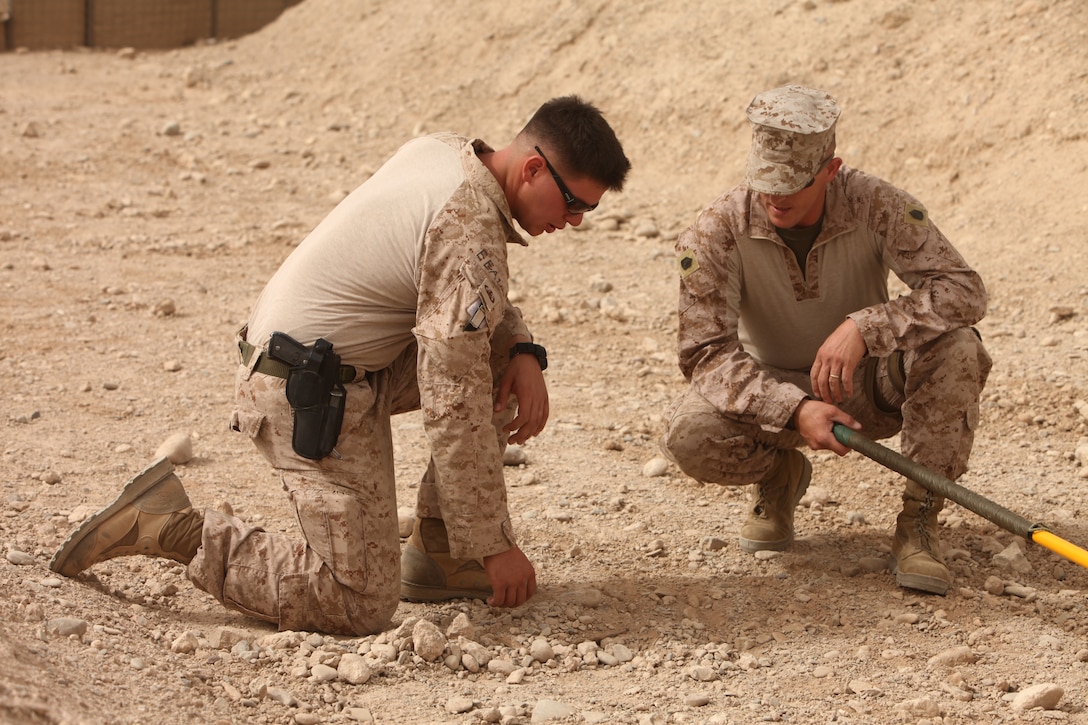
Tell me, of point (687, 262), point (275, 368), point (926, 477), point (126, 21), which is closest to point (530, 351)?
point (687, 262)

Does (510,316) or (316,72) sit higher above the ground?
(316,72)

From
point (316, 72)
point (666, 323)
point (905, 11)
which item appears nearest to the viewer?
point (666, 323)

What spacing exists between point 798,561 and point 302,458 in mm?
1436

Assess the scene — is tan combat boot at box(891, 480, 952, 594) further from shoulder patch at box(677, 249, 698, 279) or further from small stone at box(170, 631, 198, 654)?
small stone at box(170, 631, 198, 654)

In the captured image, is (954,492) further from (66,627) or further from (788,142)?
(66,627)

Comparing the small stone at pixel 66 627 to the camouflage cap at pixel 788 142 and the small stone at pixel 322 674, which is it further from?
the camouflage cap at pixel 788 142

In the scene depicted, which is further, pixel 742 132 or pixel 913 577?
pixel 742 132

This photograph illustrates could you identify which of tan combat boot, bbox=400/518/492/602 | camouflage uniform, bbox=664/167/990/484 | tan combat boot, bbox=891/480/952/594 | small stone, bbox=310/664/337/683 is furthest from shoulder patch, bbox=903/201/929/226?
small stone, bbox=310/664/337/683

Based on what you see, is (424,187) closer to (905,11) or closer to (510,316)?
(510,316)

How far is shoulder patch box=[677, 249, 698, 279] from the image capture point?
3402 millimetres

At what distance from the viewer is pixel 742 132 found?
7.46m

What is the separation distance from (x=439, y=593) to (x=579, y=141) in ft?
4.20

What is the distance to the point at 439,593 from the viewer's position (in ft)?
11.1

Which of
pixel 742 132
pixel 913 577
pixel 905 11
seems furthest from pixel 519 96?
pixel 913 577
